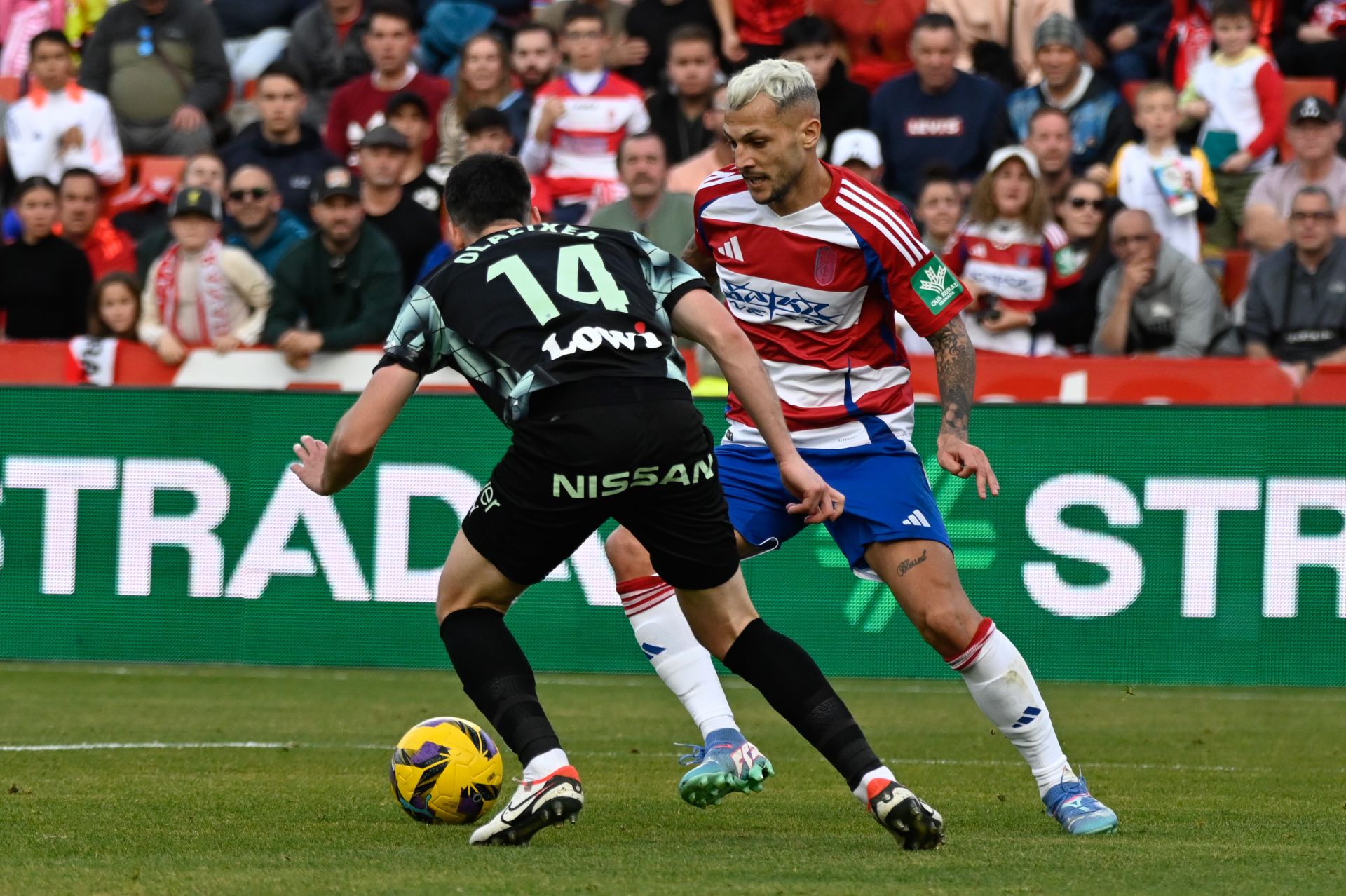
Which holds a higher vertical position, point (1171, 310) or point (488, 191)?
point (488, 191)

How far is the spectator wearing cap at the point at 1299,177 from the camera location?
13258 mm

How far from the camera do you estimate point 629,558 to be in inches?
→ 260

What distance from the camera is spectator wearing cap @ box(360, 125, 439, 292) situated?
13820mm

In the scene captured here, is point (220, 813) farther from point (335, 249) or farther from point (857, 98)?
point (857, 98)

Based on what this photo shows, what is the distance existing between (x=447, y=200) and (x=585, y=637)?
5843 mm

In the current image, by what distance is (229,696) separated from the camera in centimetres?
1048

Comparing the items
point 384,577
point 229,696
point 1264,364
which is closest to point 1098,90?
point 1264,364

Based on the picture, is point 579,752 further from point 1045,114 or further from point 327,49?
point 327,49

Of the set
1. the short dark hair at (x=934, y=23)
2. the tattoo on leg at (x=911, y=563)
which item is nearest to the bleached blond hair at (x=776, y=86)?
the tattoo on leg at (x=911, y=563)

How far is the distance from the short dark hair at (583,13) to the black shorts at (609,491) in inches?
359

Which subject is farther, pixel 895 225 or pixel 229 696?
pixel 229 696

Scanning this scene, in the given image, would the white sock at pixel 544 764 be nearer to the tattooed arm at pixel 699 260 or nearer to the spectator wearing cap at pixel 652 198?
the tattooed arm at pixel 699 260

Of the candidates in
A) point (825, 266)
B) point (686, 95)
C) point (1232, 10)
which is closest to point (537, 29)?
point (686, 95)

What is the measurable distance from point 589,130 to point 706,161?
41.0 inches
